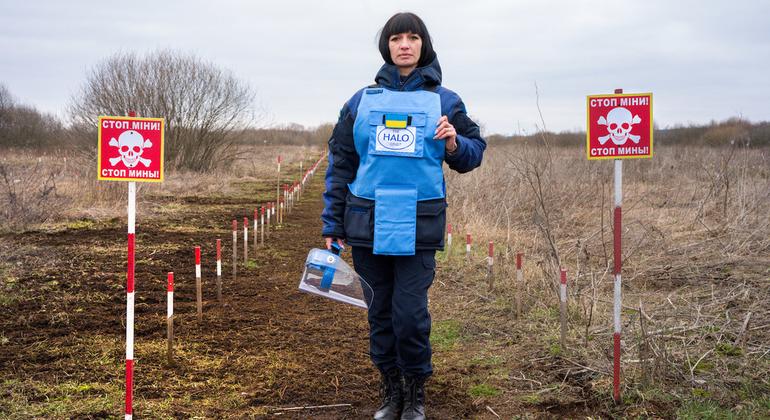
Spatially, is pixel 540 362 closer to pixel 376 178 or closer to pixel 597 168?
pixel 376 178

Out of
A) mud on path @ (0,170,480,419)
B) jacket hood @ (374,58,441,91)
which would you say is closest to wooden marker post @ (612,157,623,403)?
mud on path @ (0,170,480,419)

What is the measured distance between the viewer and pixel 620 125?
3855 mm

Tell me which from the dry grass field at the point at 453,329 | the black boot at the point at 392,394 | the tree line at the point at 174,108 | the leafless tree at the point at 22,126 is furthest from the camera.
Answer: the leafless tree at the point at 22,126

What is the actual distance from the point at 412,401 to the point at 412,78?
1705mm

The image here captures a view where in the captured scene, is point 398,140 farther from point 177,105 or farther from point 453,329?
point 177,105

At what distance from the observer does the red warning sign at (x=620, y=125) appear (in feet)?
12.5

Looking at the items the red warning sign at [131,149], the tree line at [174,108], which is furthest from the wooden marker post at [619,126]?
the tree line at [174,108]

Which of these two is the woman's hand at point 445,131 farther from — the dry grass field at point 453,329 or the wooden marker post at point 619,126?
the dry grass field at point 453,329

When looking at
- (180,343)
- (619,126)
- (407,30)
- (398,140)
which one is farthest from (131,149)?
(619,126)

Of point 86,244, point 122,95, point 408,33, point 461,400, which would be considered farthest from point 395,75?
point 122,95

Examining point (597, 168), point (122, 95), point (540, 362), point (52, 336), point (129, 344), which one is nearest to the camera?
point (129, 344)

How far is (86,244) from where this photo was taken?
11.3 metres

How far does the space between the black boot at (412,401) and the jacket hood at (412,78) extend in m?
1.54

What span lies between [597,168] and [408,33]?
495 inches
